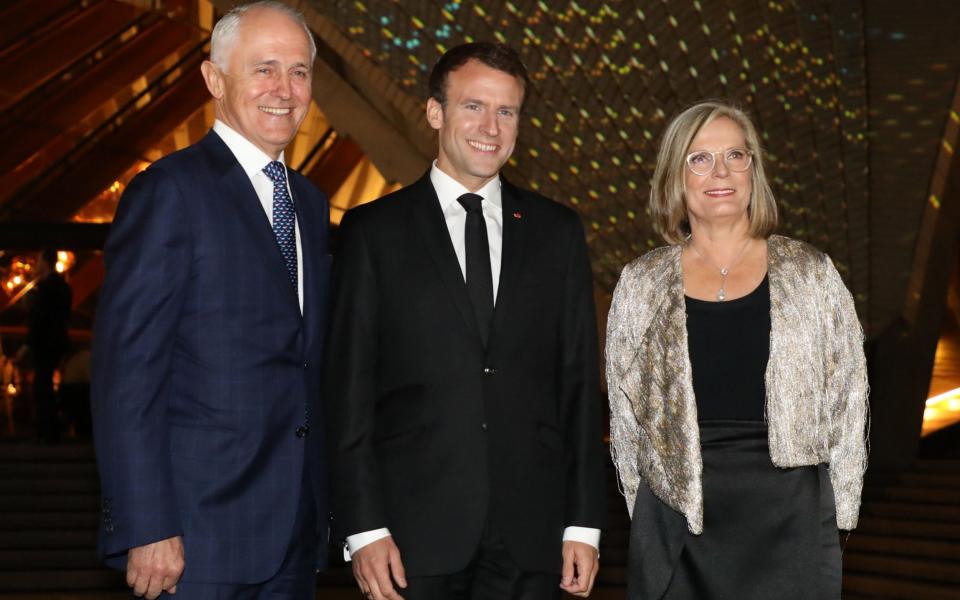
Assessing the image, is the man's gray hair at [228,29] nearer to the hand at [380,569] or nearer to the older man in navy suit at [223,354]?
the older man in navy suit at [223,354]

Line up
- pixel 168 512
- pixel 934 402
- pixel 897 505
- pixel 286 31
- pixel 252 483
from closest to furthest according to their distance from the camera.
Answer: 1. pixel 168 512
2. pixel 252 483
3. pixel 286 31
4. pixel 897 505
5. pixel 934 402

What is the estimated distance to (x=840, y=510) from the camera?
1.95m

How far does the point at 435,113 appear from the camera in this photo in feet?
6.49

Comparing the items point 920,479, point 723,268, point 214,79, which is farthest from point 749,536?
point 920,479

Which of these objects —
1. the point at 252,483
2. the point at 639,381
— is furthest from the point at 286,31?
the point at 639,381

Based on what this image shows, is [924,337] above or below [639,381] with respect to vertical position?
below

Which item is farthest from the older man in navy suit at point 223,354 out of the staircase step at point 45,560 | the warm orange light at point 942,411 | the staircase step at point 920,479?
the warm orange light at point 942,411

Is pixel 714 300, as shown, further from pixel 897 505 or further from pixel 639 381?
pixel 897 505

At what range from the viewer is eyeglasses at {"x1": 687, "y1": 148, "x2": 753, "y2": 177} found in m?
2.01

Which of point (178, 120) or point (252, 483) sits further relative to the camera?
point (178, 120)

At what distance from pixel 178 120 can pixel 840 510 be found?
1010 cm

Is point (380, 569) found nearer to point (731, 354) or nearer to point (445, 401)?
point (445, 401)

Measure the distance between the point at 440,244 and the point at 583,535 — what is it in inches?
22.4

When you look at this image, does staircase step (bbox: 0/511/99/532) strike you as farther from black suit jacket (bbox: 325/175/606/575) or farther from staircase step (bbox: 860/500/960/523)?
black suit jacket (bbox: 325/175/606/575)
